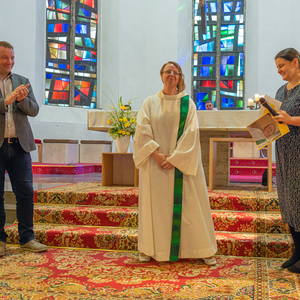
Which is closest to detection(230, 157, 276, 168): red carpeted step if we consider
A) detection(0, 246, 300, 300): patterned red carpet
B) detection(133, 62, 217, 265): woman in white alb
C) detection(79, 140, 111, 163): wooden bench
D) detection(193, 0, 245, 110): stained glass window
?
detection(193, 0, 245, 110): stained glass window

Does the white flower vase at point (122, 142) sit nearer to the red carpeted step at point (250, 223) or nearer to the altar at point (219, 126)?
the altar at point (219, 126)

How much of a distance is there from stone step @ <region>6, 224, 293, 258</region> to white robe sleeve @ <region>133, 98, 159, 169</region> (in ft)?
2.77

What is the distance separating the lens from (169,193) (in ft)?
9.42

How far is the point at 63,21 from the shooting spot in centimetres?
1065

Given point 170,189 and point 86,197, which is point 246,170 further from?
point 170,189

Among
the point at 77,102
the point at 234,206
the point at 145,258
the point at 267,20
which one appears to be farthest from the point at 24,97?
the point at 267,20

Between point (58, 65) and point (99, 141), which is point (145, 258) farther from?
point (58, 65)

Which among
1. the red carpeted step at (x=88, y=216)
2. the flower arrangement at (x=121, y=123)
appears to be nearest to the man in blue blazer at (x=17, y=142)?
the red carpeted step at (x=88, y=216)

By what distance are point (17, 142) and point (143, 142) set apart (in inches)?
44.3

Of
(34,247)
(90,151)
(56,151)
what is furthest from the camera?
(90,151)

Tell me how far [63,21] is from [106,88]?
8.00 feet

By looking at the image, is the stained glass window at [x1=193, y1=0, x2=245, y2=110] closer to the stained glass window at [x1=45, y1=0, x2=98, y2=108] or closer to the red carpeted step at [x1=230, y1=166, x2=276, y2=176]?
the stained glass window at [x1=45, y1=0, x2=98, y2=108]

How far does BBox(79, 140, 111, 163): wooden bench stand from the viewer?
383 inches

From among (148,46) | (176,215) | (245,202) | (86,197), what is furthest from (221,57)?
(176,215)
